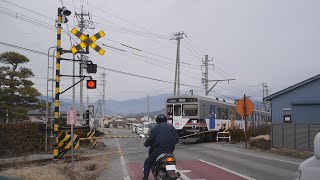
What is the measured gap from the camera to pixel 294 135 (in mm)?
18594

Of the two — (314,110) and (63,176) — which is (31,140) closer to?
(63,176)

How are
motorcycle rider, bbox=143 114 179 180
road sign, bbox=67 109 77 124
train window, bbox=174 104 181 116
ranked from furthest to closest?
train window, bbox=174 104 181 116, road sign, bbox=67 109 77 124, motorcycle rider, bbox=143 114 179 180

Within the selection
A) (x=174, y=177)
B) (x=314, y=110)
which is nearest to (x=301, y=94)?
(x=314, y=110)

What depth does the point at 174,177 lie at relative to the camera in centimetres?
755

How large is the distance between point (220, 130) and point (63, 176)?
21022 millimetres

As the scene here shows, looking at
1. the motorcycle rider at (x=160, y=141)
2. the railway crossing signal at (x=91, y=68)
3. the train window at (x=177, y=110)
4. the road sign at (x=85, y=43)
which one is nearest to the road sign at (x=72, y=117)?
the railway crossing signal at (x=91, y=68)

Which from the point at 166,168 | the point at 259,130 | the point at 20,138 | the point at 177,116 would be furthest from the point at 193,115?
the point at 166,168

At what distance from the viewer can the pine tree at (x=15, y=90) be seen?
117ft

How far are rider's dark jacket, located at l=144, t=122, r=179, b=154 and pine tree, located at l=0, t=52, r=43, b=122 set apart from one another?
1176 inches

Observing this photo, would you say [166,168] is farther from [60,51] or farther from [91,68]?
[91,68]

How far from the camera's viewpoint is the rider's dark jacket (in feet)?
26.7

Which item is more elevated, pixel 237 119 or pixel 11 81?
pixel 11 81

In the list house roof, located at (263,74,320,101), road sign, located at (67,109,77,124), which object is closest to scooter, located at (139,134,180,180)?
road sign, located at (67,109,77,124)

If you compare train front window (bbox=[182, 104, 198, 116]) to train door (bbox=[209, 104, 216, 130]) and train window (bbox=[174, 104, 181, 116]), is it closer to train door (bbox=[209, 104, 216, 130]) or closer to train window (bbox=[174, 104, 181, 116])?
train window (bbox=[174, 104, 181, 116])
